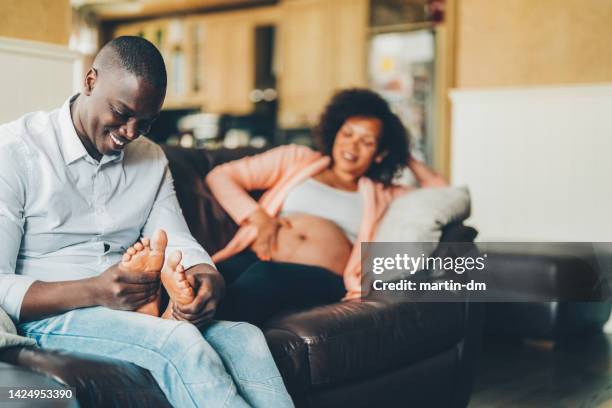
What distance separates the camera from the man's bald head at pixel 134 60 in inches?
63.6

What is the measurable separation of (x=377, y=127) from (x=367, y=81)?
267 centimetres

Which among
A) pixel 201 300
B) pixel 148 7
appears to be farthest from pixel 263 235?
pixel 148 7

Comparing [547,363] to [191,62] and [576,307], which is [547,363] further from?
[191,62]

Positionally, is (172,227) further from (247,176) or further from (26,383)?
(247,176)

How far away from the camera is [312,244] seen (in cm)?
249

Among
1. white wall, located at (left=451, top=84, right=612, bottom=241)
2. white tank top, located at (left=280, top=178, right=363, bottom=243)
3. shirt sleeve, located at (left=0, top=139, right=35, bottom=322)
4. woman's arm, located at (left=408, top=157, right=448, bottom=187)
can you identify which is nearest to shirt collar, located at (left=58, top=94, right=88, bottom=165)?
shirt sleeve, located at (left=0, top=139, right=35, bottom=322)

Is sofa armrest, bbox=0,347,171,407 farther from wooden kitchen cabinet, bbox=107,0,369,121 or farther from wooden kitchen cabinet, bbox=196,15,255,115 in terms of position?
wooden kitchen cabinet, bbox=196,15,255,115

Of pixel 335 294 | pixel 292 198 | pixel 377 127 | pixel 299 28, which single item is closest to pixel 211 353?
pixel 335 294

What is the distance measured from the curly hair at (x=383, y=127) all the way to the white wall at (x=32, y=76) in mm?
987

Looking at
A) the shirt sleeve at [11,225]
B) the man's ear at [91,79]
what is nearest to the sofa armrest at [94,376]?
the shirt sleeve at [11,225]

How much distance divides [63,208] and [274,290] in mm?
756

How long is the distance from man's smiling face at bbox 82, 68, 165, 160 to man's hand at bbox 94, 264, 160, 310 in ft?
1.06

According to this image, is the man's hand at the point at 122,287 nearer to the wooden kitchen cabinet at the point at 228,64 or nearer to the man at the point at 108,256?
the man at the point at 108,256

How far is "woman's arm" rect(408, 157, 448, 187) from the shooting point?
299 centimetres
